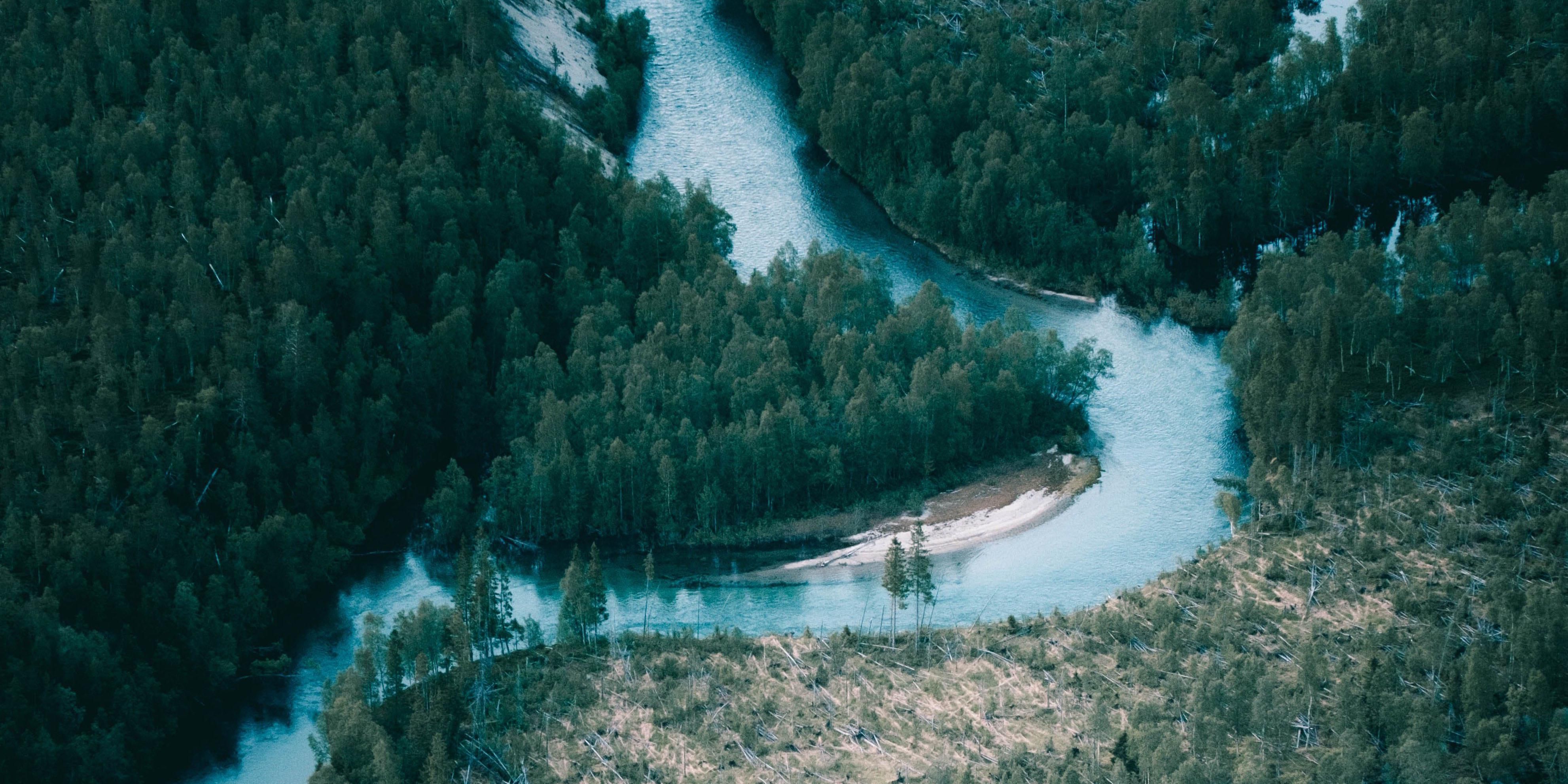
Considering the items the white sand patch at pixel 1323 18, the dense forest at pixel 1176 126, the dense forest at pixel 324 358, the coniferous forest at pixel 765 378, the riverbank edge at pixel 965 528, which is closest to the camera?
the coniferous forest at pixel 765 378

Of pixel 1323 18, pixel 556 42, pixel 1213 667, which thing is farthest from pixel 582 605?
pixel 1323 18

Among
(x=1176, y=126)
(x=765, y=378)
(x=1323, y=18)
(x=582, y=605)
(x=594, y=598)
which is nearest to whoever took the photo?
(x=582, y=605)

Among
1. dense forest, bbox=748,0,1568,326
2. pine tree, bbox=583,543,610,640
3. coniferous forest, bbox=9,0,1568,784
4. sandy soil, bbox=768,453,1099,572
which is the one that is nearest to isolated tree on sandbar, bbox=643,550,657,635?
coniferous forest, bbox=9,0,1568,784

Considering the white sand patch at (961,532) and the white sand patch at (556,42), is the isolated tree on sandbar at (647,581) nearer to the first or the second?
the white sand patch at (961,532)

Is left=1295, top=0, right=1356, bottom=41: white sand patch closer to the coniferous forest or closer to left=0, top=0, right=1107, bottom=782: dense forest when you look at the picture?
the coniferous forest

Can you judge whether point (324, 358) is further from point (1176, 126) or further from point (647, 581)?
point (1176, 126)

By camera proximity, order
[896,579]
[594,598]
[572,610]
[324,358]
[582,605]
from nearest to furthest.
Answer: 1. [582,605]
2. [896,579]
3. [572,610]
4. [594,598]
5. [324,358]

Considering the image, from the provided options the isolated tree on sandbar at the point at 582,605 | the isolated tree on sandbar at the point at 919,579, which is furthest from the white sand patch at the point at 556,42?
the isolated tree on sandbar at the point at 582,605
